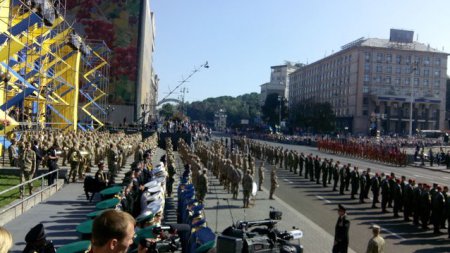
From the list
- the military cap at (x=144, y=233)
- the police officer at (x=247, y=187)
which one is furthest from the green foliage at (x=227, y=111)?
the military cap at (x=144, y=233)

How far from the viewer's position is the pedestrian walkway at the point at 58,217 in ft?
32.3

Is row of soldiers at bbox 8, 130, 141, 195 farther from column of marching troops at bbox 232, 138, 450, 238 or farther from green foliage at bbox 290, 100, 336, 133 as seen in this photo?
green foliage at bbox 290, 100, 336, 133

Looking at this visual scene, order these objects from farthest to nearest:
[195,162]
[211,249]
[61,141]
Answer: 1. [61,141]
2. [195,162]
3. [211,249]

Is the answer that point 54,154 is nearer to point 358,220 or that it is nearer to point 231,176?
point 231,176

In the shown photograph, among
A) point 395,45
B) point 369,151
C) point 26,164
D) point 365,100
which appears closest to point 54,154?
point 26,164

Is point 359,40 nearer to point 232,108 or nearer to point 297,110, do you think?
point 297,110

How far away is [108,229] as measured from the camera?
2.88 metres

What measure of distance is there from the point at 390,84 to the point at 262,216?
87.4 m

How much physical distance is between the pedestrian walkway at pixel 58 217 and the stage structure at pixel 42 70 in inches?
243

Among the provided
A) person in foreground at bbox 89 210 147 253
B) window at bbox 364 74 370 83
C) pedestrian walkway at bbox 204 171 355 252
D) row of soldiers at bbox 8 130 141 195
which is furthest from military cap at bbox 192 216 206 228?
window at bbox 364 74 370 83

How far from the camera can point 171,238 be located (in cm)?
562

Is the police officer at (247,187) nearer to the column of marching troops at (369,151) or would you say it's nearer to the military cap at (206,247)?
the military cap at (206,247)

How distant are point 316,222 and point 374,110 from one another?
3285 inches

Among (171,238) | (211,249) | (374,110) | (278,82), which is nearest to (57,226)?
(211,249)
